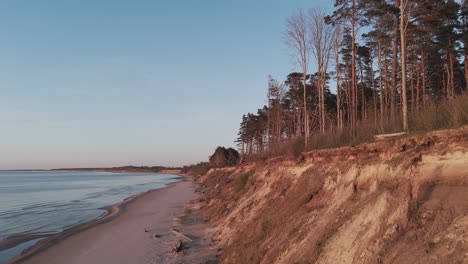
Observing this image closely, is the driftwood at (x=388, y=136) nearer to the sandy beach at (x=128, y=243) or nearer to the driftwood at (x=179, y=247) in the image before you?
the sandy beach at (x=128, y=243)

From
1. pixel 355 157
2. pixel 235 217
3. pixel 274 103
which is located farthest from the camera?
pixel 274 103

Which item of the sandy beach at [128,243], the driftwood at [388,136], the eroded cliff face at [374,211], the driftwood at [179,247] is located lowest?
the sandy beach at [128,243]

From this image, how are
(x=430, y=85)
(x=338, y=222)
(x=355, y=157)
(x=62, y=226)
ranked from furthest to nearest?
(x=430, y=85)
(x=62, y=226)
(x=355, y=157)
(x=338, y=222)

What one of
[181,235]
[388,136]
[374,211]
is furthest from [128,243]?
[388,136]

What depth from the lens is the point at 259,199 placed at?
16.0 meters

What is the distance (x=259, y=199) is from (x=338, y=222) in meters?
7.81

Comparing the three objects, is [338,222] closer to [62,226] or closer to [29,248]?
[29,248]

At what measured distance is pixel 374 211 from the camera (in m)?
7.34

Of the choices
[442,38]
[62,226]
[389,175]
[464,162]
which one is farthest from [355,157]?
[442,38]

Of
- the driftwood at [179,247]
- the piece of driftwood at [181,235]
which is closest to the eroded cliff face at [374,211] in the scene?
the driftwood at [179,247]

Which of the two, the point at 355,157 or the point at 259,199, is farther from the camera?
the point at 259,199

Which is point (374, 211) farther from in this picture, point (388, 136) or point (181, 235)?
point (181, 235)

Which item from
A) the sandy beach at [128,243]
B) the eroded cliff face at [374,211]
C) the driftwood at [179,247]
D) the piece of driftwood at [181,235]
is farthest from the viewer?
the piece of driftwood at [181,235]

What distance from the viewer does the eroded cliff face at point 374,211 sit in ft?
19.7
